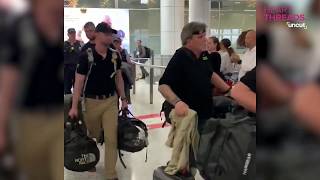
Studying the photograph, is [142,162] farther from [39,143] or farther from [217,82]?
[39,143]

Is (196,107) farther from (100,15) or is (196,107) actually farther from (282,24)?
(100,15)

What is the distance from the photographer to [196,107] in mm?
2844

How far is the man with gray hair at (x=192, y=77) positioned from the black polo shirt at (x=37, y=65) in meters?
2.00

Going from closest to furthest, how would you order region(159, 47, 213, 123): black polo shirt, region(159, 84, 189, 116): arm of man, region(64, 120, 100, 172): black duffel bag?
region(159, 84, 189, 116): arm of man
region(159, 47, 213, 123): black polo shirt
region(64, 120, 100, 172): black duffel bag

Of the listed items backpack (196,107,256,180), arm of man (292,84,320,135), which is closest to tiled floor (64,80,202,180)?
backpack (196,107,256,180)

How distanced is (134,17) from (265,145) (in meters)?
13.1

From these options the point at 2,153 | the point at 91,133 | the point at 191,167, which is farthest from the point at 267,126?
the point at 91,133

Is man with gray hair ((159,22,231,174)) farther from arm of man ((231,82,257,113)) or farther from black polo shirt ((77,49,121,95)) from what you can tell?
arm of man ((231,82,257,113))

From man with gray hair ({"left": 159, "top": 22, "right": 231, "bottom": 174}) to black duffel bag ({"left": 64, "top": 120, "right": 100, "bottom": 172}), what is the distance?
81cm

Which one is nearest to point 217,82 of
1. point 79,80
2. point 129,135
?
point 129,135

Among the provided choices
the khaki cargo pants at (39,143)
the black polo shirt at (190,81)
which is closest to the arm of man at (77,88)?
the black polo shirt at (190,81)

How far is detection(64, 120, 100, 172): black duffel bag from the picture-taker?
10.3 ft

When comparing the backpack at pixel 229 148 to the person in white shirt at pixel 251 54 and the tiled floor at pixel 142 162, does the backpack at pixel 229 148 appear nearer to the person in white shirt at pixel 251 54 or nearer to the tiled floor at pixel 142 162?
the person in white shirt at pixel 251 54

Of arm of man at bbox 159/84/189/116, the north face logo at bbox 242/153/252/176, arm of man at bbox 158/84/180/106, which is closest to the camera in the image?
the north face logo at bbox 242/153/252/176
